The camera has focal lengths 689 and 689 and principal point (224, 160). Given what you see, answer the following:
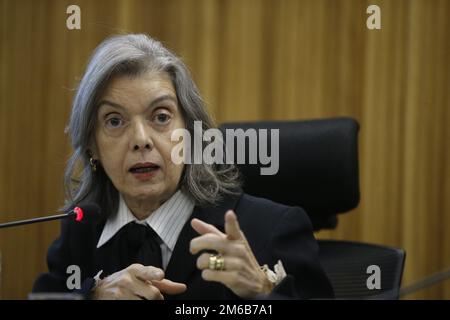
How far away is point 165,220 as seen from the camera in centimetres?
164

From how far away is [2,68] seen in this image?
2.77 m

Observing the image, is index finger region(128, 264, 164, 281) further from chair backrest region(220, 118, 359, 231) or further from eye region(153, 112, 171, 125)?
chair backrest region(220, 118, 359, 231)

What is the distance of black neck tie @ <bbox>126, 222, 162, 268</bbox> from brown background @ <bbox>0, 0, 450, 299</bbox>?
1.11 m

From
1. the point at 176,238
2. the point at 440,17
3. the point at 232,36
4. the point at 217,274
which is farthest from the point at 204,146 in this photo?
the point at 440,17

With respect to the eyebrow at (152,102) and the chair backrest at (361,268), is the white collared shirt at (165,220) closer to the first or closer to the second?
the eyebrow at (152,102)

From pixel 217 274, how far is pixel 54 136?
1664 millimetres

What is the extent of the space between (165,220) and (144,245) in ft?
0.25

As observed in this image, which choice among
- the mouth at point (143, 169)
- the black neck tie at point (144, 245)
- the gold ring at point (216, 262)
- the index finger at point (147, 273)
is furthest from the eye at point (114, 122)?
the gold ring at point (216, 262)

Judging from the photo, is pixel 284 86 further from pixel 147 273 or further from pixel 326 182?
pixel 147 273

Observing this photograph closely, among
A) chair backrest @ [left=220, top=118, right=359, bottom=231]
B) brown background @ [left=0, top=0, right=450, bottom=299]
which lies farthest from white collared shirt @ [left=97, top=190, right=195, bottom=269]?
brown background @ [left=0, top=0, right=450, bottom=299]

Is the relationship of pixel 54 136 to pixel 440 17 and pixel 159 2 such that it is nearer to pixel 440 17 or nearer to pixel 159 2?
pixel 159 2

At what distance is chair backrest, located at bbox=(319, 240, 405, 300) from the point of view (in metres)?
1.86

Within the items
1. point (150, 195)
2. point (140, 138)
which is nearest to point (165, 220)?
point (150, 195)

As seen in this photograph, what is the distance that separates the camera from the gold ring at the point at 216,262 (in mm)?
1261
